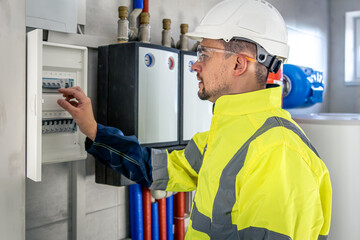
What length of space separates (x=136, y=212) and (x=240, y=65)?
115cm

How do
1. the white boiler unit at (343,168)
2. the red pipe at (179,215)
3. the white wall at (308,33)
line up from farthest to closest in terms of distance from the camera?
1. the white wall at (308,33)
2. the red pipe at (179,215)
3. the white boiler unit at (343,168)

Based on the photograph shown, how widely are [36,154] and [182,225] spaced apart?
130cm

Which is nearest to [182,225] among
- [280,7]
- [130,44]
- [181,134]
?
[181,134]

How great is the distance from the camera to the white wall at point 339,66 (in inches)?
168

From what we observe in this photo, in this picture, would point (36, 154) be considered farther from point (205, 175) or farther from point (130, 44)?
point (130, 44)

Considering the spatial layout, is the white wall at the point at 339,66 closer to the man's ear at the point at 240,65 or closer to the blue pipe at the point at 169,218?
the blue pipe at the point at 169,218

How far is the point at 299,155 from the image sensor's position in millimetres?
1077

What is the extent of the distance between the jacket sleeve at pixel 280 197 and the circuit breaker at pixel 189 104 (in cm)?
102

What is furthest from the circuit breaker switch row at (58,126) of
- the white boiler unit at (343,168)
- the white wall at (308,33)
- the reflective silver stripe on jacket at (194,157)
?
the white wall at (308,33)

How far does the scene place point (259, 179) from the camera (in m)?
1.05

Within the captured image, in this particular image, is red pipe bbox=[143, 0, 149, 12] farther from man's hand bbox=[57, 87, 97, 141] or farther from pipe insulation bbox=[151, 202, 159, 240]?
pipe insulation bbox=[151, 202, 159, 240]

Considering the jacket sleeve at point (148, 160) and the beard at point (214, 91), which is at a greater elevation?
the beard at point (214, 91)

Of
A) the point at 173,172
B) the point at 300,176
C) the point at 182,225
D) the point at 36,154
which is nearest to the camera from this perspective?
the point at 300,176

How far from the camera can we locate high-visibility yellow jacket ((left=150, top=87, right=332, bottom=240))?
1.01 metres
